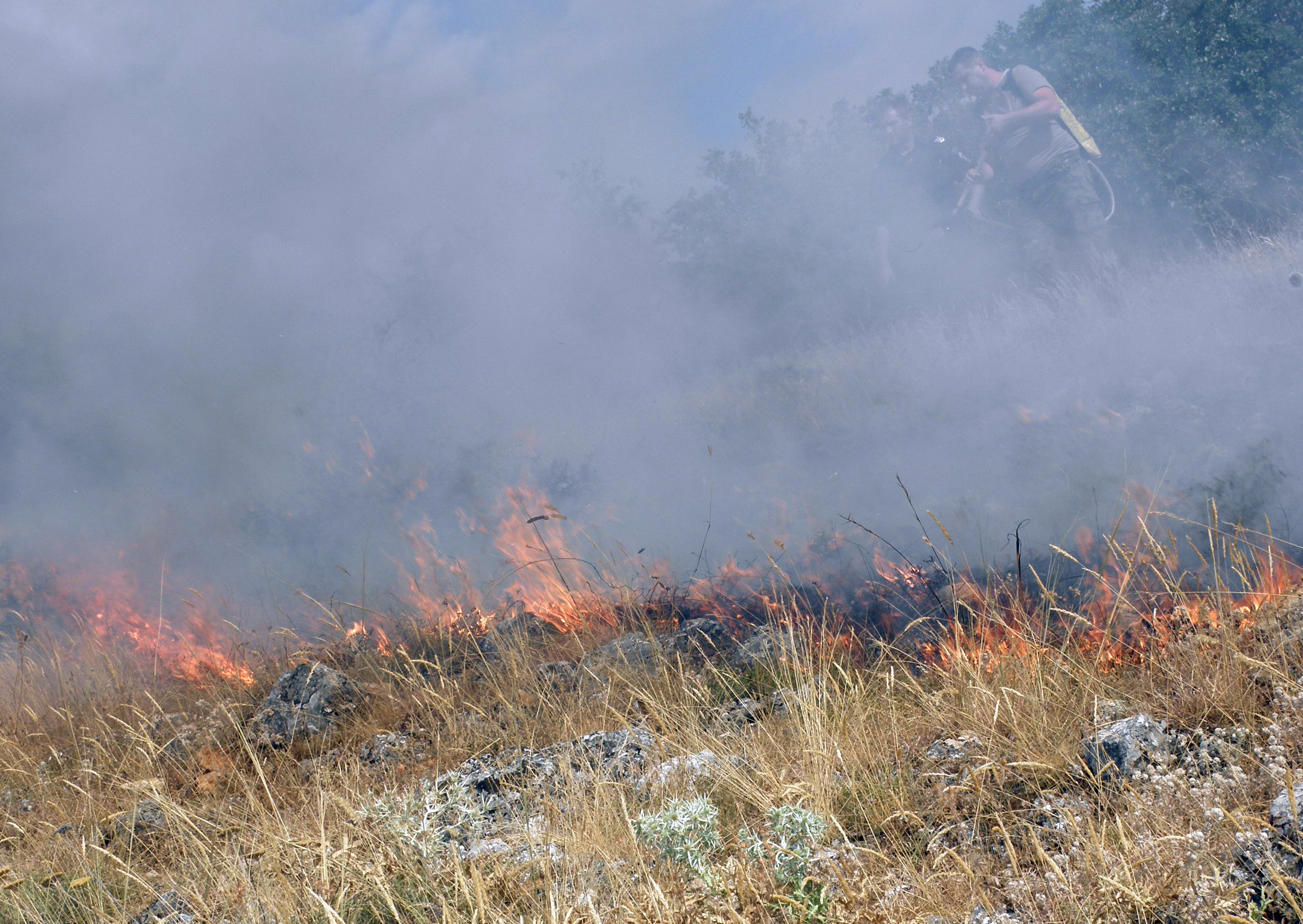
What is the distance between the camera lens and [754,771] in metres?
2.45

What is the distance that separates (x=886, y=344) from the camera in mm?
7816

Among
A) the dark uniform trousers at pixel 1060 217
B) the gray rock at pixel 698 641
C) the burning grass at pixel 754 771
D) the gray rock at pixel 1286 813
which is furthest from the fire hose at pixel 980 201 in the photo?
the gray rock at pixel 1286 813

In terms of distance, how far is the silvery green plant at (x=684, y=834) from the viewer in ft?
5.56

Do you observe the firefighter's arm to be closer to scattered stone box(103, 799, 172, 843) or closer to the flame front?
the flame front

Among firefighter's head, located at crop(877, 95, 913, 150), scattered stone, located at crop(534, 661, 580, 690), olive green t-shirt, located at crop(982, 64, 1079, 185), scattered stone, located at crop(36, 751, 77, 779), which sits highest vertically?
firefighter's head, located at crop(877, 95, 913, 150)

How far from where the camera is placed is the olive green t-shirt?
8.29 meters

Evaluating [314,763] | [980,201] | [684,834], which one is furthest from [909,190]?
[684,834]

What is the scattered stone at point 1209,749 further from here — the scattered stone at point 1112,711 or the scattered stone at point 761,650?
the scattered stone at point 761,650

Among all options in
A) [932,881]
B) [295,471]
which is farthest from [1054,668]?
[295,471]


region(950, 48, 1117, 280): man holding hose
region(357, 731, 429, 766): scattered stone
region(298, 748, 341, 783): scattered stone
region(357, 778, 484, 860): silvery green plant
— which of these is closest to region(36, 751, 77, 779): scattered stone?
region(298, 748, 341, 783): scattered stone

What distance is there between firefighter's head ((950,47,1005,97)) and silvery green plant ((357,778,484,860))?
8394 millimetres

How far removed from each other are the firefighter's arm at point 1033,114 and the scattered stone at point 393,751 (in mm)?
8538

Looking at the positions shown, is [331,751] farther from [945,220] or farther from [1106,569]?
[945,220]

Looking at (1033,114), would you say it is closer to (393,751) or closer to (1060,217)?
(1060,217)
